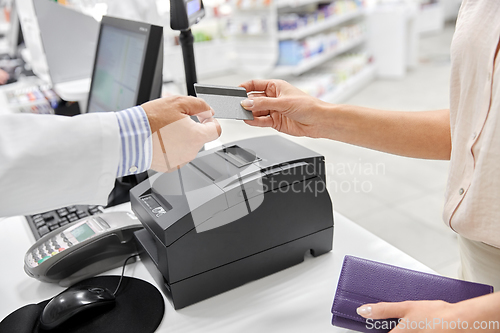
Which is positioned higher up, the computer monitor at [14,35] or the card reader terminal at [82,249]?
the computer monitor at [14,35]

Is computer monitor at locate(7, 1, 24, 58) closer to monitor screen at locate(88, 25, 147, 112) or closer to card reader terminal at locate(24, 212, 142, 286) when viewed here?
monitor screen at locate(88, 25, 147, 112)

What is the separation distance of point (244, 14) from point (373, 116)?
401 cm

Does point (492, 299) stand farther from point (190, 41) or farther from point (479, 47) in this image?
point (190, 41)

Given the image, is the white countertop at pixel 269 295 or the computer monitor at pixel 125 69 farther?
the computer monitor at pixel 125 69

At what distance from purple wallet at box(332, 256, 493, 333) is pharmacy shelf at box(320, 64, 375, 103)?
3789 mm

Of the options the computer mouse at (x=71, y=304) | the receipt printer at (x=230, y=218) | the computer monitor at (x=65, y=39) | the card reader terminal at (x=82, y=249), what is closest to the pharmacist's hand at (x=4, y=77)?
the computer monitor at (x=65, y=39)

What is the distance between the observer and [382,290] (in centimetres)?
76

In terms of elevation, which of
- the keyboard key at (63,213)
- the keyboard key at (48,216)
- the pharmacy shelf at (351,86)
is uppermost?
the keyboard key at (63,213)

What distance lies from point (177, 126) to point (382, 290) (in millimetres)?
480

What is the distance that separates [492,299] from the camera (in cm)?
64

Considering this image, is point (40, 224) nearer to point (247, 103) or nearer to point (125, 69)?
point (125, 69)

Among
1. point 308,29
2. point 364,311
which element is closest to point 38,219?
point 364,311

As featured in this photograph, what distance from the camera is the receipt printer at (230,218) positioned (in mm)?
853

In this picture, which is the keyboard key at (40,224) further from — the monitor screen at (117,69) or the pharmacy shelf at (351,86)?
the pharmacy shelf at (351,86)
